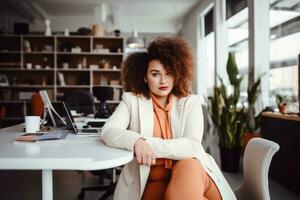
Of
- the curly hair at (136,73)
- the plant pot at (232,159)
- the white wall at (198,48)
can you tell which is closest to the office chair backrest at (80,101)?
the plant pot at (232,159)

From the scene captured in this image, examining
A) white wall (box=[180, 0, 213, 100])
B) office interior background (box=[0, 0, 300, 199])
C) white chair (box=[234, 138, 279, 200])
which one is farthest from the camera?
white wall (box=[180, 0, 213, 100])

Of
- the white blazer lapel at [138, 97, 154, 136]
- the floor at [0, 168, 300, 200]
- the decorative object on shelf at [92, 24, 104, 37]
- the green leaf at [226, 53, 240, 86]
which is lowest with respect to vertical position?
the floor at [0, 168, 300, 200]

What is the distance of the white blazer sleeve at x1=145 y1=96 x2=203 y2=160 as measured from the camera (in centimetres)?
129

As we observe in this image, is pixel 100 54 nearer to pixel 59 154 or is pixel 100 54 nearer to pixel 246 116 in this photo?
pixel 246 116

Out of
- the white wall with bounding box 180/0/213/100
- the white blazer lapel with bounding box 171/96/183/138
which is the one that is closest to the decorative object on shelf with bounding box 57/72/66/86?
the white wall with bounding box 180/0/213/100

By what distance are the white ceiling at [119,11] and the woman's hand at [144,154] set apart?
6029mm

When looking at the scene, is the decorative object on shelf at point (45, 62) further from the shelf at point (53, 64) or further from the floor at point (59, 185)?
the floor at point (59, 185)

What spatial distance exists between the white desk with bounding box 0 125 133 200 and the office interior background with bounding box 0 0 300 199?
93.2 inches

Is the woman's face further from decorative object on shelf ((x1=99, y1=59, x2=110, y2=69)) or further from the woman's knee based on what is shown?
decorative object on shelf ((x1=99, y1=59, x2=110, y2=69))

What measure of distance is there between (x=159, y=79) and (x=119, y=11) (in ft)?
23.7

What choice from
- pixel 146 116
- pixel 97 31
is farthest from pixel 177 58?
pixel 97 31

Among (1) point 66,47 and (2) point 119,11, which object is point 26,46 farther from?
(2) point 119,11

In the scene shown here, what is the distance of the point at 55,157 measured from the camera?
3.67 ft

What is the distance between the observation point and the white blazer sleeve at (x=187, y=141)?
1292 millimetres
